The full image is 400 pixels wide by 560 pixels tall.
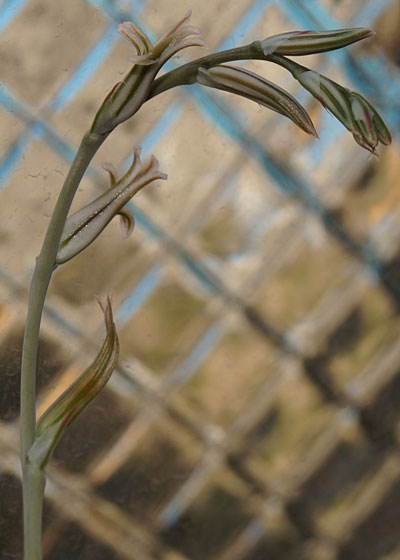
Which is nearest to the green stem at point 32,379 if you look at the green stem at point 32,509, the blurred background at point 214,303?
the green stem at point 32,509

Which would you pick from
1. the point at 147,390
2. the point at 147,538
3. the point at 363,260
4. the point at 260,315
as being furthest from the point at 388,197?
the point at 147,538

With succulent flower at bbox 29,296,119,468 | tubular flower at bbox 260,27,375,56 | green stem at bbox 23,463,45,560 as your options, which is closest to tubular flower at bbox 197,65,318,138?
tubular flower at bbox 260,27,375,56

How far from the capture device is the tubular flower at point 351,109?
16.4 inches

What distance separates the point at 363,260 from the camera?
2.87 feet

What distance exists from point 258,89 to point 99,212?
5.1 inches

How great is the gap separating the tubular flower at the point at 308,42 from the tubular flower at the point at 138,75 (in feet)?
0.14

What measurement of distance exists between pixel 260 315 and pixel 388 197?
0.17m

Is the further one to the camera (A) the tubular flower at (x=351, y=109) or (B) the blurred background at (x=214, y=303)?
(B) the blurred background at (x=214, y=303)

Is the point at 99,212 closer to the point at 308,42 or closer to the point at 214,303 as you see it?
the point at 308,42

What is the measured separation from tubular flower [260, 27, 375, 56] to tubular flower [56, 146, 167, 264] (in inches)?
4.3

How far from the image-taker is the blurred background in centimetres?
77

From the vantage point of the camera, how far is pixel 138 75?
470mm

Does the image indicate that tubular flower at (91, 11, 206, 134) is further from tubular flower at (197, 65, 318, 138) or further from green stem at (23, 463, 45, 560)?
green stem at (23, 463, 45, 560)

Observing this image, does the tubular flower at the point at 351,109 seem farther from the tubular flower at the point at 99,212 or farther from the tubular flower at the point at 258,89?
the tubular flower at the point at 99,212
